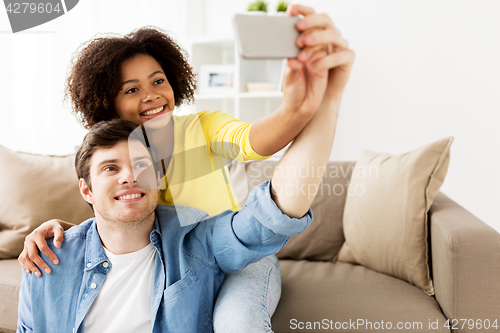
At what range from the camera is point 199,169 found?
3.45ft

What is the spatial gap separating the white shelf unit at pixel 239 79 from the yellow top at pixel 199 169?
1.42m

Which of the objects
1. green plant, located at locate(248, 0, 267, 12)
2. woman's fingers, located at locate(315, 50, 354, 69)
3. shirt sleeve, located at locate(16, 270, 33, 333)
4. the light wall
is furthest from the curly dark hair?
green plant, located at locate(248, 0, 267, 12)

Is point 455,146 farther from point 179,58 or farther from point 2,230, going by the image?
point 2,230

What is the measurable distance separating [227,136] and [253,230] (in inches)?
9.2

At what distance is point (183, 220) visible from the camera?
1012mm

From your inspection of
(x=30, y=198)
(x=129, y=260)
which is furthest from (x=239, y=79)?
(x=129, y=260)

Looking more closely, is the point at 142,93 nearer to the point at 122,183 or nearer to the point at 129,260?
the point at 122,183

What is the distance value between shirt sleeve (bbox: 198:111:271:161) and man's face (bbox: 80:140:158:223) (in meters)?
0.18

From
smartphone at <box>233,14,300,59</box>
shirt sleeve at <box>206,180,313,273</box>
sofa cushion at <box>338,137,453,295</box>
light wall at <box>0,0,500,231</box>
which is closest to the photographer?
smartphone at <box>233,14,300,59</box>

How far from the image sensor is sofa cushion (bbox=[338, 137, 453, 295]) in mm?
1314

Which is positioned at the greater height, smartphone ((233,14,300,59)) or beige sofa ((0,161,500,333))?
smartphone ((233,14,300,59))

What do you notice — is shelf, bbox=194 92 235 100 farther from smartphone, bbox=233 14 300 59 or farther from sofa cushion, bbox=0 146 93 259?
smartphone, bbox=233 14 300 59

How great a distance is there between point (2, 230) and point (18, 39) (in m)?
1.10

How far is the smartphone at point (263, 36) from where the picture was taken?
53 cm
